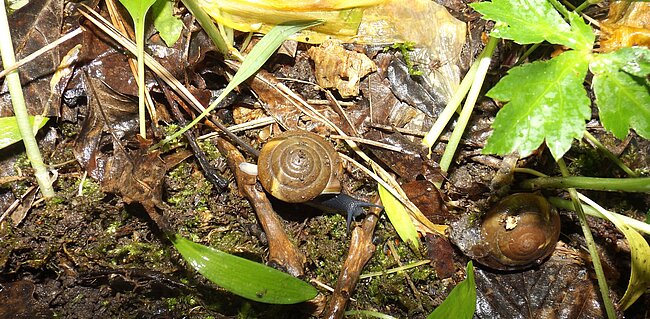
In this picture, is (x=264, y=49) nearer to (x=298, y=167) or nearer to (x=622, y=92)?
(x=298, y=167)

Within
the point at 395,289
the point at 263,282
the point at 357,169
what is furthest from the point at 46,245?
the point at 395,289

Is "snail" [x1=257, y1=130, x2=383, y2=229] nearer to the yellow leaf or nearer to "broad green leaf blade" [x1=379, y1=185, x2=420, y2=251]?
"broad green leaf blade" [x1=379, y1=185, x2=420, y2=251]

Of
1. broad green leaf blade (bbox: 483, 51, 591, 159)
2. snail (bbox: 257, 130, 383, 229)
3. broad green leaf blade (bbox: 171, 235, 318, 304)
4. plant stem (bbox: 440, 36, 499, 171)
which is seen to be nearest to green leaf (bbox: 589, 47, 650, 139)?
broad green leaf blade (bbox: 483, 51, 591, 159)

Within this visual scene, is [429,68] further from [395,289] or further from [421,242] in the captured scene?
[395,289]

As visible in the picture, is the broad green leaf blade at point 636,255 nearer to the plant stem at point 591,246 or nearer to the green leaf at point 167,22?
the plant stem at point 591,246

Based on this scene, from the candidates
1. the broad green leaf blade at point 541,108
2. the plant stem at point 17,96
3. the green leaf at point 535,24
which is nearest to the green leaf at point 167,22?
the plant stem at point 17,96

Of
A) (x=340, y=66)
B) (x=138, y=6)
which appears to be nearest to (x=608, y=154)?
(x=340, y=66)

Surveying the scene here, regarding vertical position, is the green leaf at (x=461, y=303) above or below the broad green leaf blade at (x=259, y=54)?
below
